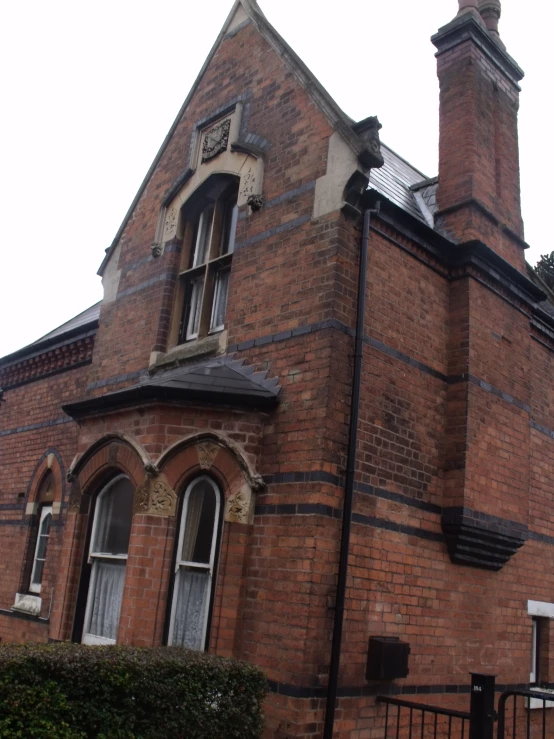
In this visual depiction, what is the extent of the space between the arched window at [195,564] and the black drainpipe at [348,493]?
57.5 inches

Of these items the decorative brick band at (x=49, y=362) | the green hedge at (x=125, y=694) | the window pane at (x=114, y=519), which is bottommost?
the green hedge at (x=125, y=694)

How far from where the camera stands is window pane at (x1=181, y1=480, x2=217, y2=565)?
26.9 ft

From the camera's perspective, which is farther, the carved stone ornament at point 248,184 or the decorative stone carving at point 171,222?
the decorative stone carving at point 171,222

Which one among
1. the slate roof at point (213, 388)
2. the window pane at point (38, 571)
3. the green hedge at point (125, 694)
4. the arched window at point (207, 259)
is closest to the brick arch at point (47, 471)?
the window pane at point (38, 571)

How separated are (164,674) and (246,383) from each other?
3290 mm

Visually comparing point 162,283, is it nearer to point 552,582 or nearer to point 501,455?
point 501,455

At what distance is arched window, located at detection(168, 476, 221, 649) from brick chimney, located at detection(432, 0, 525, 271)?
15.1 feet

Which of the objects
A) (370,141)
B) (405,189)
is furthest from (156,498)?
(405,189)

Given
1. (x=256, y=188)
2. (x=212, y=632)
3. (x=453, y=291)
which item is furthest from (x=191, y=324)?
(x=212, y=632)

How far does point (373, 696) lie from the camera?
759 cm

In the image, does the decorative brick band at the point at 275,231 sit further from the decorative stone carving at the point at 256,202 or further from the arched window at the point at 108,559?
the arched window at the point at 108,559

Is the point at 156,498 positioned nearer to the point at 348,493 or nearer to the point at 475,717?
the point at 348,493

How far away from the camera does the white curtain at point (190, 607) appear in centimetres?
795

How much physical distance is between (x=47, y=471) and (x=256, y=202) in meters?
6.53
